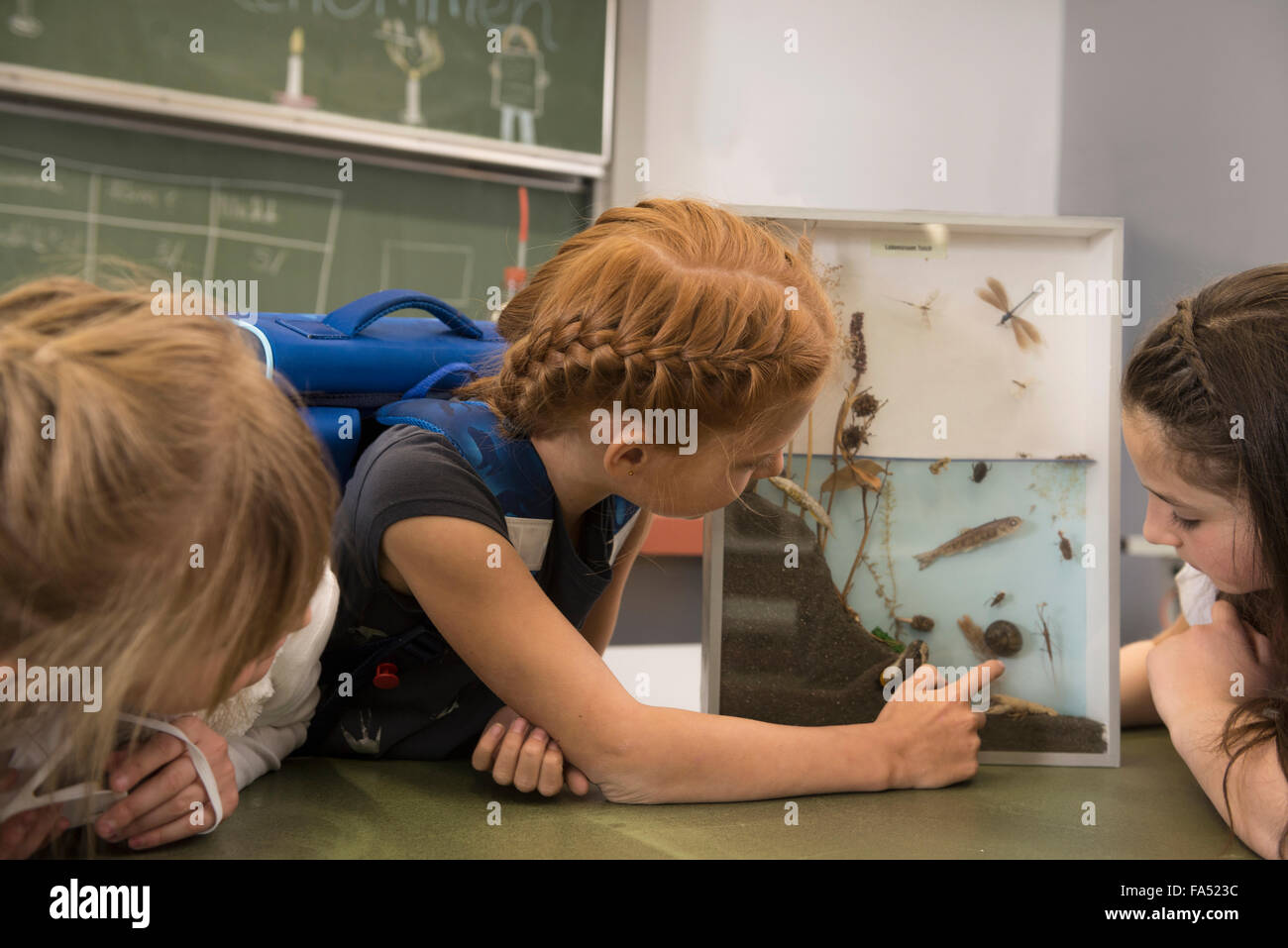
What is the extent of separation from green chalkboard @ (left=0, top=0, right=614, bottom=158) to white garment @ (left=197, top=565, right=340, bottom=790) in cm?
136

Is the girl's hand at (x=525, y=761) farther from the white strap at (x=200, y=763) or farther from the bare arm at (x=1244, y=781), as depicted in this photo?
the bare arm at (x=1244, y=781)

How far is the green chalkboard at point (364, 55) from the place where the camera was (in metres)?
1.69

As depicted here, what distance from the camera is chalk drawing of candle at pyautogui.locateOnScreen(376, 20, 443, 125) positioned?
1909mm

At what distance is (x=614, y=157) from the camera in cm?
211

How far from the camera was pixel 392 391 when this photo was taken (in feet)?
2.92

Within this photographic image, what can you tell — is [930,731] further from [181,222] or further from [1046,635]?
[181,222]

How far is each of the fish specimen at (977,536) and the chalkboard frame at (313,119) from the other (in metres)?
1.42

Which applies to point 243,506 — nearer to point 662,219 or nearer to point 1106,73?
point 662,219

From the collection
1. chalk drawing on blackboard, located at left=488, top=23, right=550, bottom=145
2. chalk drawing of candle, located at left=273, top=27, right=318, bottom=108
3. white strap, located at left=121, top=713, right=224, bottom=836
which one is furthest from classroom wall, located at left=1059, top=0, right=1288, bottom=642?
chalk drawing of candle, located at left=273, top=27, right=318, bottom=108

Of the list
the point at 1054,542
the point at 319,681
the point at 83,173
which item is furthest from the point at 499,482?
the point at 83,173

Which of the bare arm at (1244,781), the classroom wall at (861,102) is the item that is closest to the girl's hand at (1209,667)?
the bare arm at (1244,781)

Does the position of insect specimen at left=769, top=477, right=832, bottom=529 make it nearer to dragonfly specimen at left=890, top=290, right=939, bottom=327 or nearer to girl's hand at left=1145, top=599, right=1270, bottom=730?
dragonfly specimen at left=890, top=290, right=939, bottom=327

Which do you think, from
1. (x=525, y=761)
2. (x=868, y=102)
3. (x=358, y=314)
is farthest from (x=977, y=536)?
(x=868, y=102)
